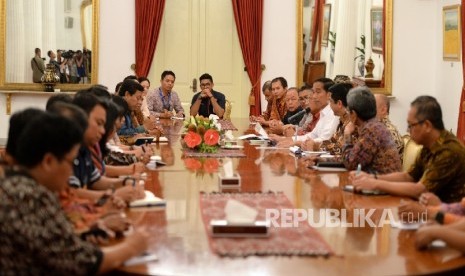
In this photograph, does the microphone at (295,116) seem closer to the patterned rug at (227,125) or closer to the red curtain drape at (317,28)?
the patterned rug at (227,125)

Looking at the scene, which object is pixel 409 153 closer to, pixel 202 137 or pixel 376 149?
pixel 376 149

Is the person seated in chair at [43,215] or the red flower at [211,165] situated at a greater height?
the person seated in chair at [43,215]

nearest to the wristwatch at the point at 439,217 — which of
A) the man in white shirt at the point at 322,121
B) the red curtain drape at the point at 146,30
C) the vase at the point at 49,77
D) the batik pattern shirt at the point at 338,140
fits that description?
the batik pattern shirt at the point at 338,140

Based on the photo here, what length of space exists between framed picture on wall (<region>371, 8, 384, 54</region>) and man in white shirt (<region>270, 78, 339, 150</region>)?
4.20m

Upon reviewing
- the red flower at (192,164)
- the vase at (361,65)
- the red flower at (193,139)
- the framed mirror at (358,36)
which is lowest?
the red flower at (192,164)

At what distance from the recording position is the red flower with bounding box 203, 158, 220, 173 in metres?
4.83

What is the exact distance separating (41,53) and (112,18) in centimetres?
110

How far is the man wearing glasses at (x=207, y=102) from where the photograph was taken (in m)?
9.24

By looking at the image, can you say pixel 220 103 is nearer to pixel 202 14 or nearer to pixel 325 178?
pixel 202 14

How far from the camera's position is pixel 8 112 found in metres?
10.4

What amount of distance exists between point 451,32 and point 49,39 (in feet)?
17.9

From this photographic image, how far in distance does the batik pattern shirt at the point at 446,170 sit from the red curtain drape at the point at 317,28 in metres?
6.92

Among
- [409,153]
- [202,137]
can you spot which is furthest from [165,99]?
[409,153]

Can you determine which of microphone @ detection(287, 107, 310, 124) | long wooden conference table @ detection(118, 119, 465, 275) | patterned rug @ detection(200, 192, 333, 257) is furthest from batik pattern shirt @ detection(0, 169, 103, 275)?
microphone @ detection(287, 107, 310, 124)
